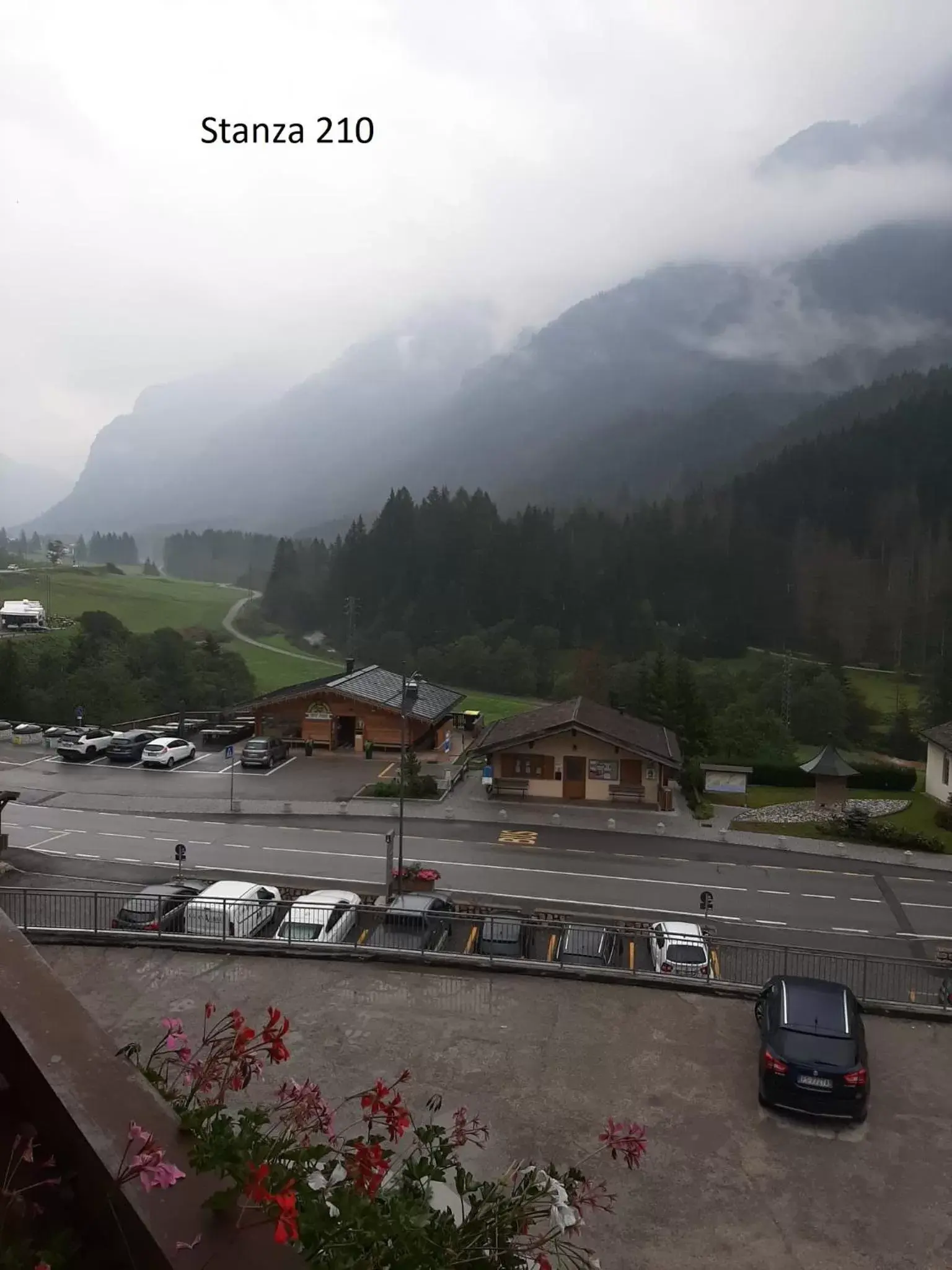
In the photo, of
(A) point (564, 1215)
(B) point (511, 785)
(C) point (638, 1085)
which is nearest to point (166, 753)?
(B) point (511, 785)

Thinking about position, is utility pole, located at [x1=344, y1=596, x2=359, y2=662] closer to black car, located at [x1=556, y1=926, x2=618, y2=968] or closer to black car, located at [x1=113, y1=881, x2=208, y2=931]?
black car, located at [x1=113, y1=881, x2=208, y2=931]

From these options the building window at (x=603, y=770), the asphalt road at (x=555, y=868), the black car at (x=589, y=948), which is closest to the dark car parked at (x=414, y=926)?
the black car at (x=589, y=948)

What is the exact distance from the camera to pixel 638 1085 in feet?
25.2

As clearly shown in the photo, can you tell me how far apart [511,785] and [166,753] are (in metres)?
14.3

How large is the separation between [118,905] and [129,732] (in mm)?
20917

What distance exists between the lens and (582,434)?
195000mm

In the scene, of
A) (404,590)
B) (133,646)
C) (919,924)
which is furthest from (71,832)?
(404,590)

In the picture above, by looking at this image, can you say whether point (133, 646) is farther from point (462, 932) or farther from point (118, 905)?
point (462, 932)

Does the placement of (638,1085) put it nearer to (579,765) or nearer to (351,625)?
(579,765)

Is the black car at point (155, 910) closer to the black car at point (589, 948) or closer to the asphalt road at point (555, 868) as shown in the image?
the asphalt road at point (555, 868)

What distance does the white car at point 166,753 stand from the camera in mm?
34500

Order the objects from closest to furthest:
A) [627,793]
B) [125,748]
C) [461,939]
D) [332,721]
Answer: [461,939], [627,793], [125,748], [332,721]

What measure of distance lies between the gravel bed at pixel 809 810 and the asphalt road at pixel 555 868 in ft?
13.2

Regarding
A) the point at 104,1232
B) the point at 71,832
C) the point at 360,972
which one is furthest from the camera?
the point at 71,832
